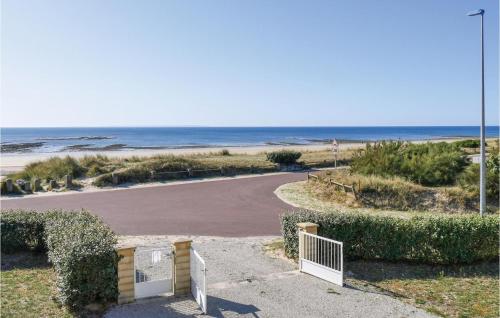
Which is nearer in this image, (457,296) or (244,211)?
(457,296)

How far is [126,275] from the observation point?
830cm

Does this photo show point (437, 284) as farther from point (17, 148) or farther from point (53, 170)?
point (17, 148)

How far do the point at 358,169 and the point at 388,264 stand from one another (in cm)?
1289

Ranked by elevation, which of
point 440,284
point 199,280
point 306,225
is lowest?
point 440,284

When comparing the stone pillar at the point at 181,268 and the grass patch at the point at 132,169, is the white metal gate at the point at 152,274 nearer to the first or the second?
the stone pillar at the point at 181,268

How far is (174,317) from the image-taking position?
7801mm

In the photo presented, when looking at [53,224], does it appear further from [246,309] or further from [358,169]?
[358,169]

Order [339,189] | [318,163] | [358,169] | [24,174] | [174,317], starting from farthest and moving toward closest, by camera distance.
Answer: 1. [318,163]
2. [24,174]
3. [358,169]
4. [339,189]
5. [174,317]

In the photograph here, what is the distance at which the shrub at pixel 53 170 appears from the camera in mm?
26083

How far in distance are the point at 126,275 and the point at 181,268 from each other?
1.13 m

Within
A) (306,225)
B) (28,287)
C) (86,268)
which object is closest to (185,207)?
(306,225)

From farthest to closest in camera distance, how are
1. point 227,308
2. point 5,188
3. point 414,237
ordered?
point 5,188 → point 414,237 → point 227,308

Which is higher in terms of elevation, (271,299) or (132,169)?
(132,169)

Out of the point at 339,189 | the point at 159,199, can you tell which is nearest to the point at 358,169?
the point at 339,189
